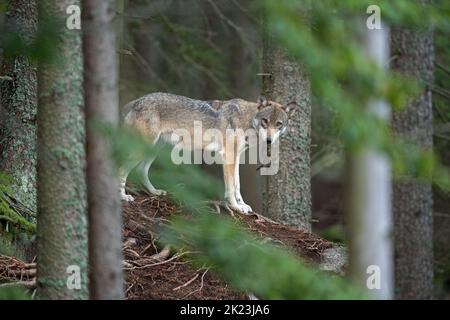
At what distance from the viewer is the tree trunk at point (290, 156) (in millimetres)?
11031

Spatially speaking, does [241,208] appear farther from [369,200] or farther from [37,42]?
[369,200]

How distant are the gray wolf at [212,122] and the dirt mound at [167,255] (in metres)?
0.78

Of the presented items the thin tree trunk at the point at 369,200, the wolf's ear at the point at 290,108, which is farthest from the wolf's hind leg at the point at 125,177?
the thin tree trunk at the point at 369,200

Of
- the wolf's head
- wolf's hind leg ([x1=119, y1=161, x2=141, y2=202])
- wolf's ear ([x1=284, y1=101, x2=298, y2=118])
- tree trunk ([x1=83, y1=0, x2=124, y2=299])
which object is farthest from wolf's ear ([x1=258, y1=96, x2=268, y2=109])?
tree trunk ([x1=83, y1=0, x2=124, y2=299])

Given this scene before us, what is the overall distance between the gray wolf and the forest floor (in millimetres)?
759

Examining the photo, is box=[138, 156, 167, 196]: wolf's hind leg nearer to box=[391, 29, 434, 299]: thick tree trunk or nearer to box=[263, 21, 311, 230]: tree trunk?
box=[263, 21, 311, 230]: tree trunk

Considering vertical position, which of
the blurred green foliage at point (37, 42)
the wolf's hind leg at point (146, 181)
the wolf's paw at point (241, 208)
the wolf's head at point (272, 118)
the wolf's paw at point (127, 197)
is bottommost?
the wolf's paw at point (241, 208)

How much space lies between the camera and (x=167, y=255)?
30.0ft

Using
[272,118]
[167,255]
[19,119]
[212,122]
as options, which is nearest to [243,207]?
[272,118]

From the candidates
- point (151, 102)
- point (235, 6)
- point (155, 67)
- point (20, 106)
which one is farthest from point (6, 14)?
point (155, 67)

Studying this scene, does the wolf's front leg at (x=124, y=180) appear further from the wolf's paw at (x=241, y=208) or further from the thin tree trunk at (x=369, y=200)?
the thin tree trunk at (x=369, y=200)

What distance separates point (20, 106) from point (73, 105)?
3490 millimetres

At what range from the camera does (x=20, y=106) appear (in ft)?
32.1

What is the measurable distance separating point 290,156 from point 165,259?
2.72 metres
